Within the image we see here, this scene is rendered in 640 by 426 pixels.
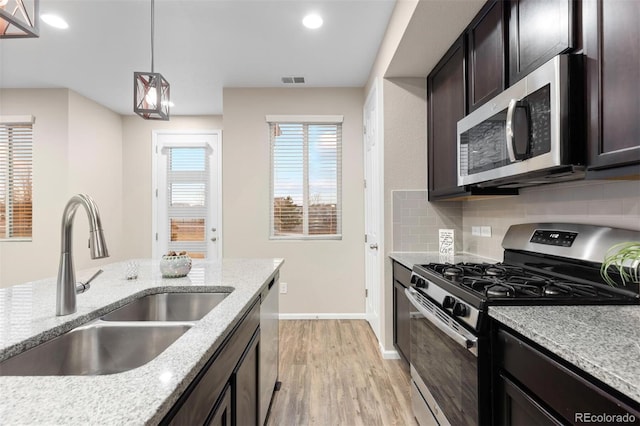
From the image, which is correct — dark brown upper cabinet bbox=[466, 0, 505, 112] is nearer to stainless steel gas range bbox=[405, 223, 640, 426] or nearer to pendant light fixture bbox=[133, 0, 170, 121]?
stainless steel gas range bbox=[405, 223, 640, 426]

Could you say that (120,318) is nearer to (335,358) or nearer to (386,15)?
(335,358)

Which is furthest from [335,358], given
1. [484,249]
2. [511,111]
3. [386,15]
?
[386,15]

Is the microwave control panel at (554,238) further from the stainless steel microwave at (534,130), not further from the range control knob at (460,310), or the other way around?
the range control knob at (460,310)

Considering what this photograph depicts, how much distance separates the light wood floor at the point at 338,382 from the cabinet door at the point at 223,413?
103 cm

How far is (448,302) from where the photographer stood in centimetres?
140

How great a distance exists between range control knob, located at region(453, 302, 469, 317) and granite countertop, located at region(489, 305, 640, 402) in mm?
126

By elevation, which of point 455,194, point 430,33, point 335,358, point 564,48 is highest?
point 430,33

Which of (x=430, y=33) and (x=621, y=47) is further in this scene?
(x=430, y=33)

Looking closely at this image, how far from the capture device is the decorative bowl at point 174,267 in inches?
67.5

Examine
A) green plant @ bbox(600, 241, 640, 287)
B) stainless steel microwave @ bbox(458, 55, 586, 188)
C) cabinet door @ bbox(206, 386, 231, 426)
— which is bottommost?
cabinet door @ bbox(206, 386, 231, 426)

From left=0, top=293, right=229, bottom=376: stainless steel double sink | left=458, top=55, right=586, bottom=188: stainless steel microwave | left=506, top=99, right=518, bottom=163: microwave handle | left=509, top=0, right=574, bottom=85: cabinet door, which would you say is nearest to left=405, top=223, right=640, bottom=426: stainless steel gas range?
left=458, top=55, right=586, bottom=188: stainless steel microwave

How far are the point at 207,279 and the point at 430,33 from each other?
209 cm

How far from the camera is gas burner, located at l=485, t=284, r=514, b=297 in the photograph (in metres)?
1.18

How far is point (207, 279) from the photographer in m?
1.69
